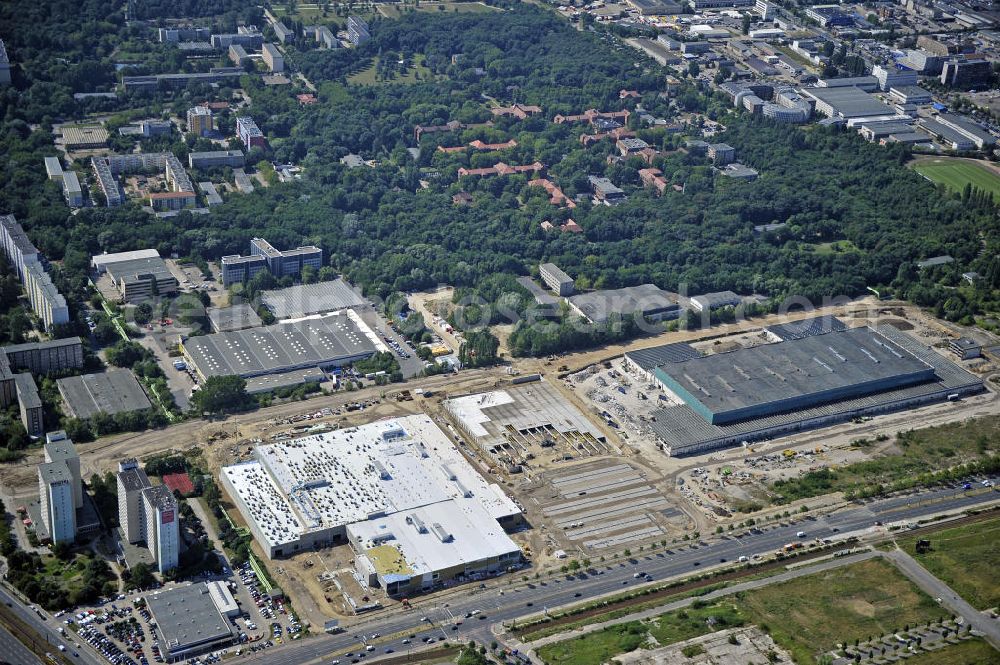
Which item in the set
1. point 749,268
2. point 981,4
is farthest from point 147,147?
point 981,4

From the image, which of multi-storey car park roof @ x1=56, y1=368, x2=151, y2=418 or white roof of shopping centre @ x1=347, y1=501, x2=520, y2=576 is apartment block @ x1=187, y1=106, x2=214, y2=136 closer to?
multi-storey car park roof @ x1=56, y1=368, x2=151, y2=418

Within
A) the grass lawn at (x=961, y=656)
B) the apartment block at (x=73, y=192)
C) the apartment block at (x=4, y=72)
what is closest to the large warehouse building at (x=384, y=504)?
the grass lawn at (x=961, y=656)

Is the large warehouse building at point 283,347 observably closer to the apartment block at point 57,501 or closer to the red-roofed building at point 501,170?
the apartment block at point 57,501

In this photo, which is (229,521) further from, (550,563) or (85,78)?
(85,78)

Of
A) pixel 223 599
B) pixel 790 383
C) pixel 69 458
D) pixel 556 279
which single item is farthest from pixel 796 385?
pixel 69 458

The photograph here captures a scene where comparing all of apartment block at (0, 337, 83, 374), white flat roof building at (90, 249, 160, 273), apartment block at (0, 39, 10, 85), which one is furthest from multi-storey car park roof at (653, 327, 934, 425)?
apartment block at (0, 39, 10, 85)
